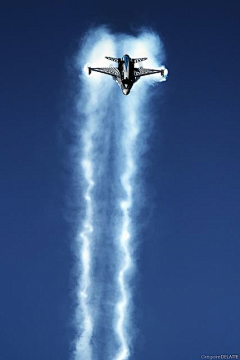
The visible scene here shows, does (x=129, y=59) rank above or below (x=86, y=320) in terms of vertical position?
above

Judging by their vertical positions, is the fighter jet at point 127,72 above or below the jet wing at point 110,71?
below

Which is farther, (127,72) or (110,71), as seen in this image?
(110,71)

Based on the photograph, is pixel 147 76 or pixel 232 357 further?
pixel 147 76

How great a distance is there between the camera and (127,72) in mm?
67750

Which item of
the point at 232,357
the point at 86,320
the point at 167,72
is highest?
the point at 167,72

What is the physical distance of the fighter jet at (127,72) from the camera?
2650 inches

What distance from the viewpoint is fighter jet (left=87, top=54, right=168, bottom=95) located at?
6731 centimetres

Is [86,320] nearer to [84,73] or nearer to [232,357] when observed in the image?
[232,357]

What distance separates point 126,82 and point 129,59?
2.57m

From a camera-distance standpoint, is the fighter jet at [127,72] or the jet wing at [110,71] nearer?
the fighter jet at [127,72]

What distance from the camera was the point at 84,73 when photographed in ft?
222

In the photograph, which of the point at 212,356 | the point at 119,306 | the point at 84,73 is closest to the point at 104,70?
the point at 84,73

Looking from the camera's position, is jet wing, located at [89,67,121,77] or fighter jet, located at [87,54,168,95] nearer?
fighter jet, located at [87,54,168,95]

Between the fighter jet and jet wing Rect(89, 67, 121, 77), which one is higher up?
jet wing Rect(89, 67, 121, 77)
